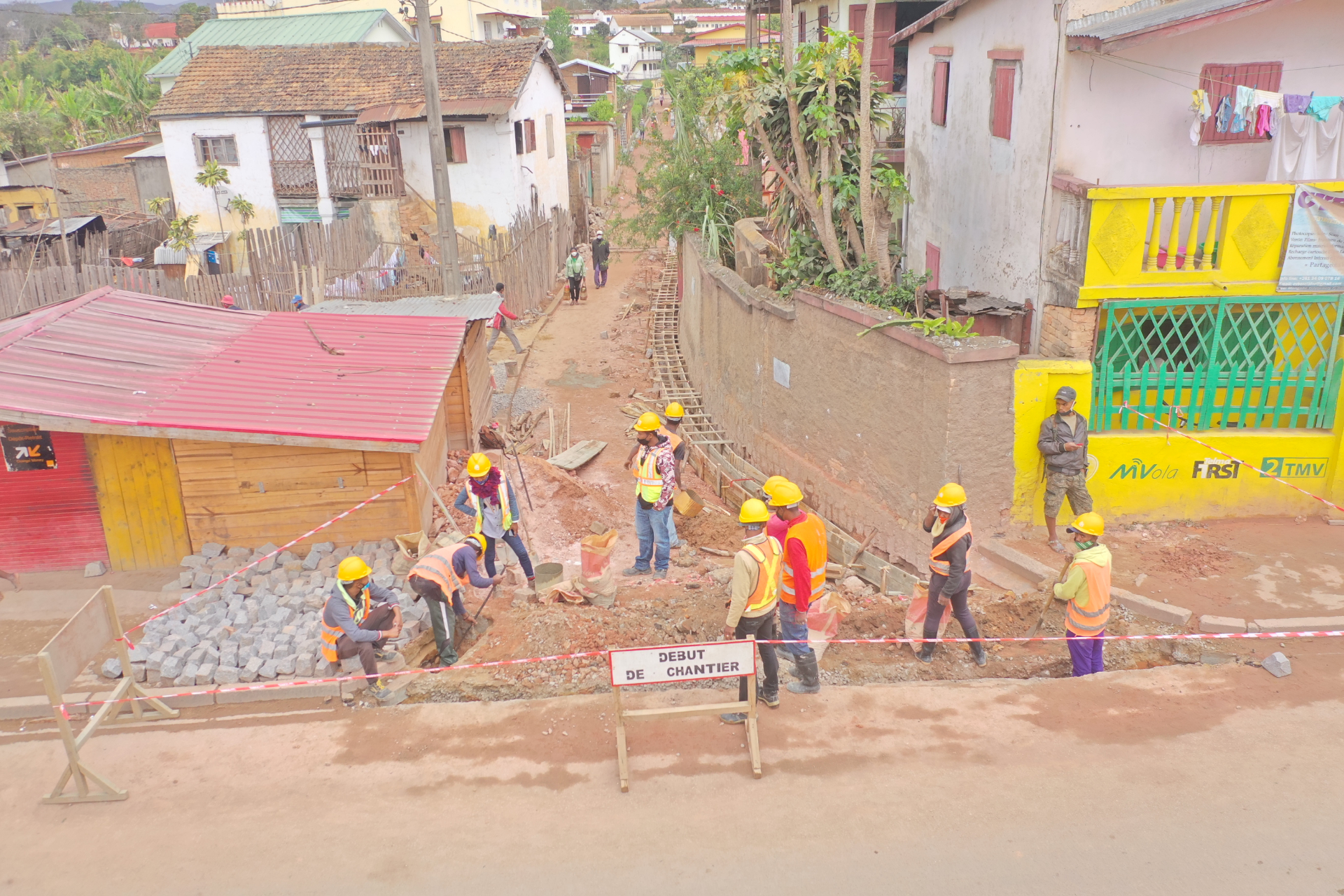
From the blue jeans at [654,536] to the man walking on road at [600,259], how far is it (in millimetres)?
16854

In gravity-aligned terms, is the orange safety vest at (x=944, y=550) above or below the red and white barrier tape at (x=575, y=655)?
A: above

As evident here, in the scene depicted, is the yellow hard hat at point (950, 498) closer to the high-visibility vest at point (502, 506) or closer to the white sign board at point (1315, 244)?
the high-visibility vest at point (502, 506)

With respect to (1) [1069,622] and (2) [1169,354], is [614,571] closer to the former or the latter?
(1) [1069,622]

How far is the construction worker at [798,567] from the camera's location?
6738mm

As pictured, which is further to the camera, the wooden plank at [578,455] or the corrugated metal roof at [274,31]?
the corrugated metal roof at [274,31]

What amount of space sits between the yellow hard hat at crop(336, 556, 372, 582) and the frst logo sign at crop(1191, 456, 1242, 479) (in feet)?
26.3

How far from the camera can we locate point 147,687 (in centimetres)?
761

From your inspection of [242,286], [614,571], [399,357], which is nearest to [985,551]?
[614,571]

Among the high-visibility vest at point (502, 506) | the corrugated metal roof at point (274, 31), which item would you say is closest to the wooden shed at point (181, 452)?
the high-visibility vest at point (502, 506)

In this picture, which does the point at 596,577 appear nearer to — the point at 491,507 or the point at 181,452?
the point at 491,507

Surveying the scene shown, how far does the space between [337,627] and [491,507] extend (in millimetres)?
2047

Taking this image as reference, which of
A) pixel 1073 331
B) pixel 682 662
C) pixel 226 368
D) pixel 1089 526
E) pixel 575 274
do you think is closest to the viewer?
pixel 682 662

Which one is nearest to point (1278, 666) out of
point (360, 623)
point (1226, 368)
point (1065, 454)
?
point (1065, 454)

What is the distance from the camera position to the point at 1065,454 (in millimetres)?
8984
